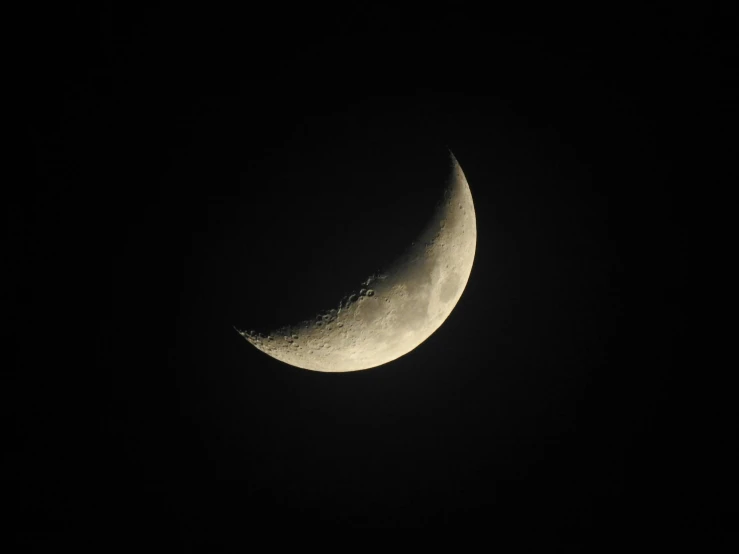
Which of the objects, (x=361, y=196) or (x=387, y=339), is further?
(x=387, y=339)

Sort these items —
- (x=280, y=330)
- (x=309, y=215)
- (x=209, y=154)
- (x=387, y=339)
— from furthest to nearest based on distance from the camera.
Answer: (x=387, y=339), (x=280, y=330), (x=209, y=154), (x=309, y=215)

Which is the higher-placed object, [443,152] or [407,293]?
[443,152]

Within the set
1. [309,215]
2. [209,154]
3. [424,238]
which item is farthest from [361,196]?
[209,154]

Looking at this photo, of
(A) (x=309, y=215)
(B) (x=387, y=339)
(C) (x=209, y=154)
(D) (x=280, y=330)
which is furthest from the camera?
(B) (x=387, y=339)

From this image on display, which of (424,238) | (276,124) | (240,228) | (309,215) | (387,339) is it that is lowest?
(387,339)

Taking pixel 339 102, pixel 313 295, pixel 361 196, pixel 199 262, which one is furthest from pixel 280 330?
pixel 339 102

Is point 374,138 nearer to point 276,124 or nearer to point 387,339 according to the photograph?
point 276,124

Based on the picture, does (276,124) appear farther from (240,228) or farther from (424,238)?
(424,238)
